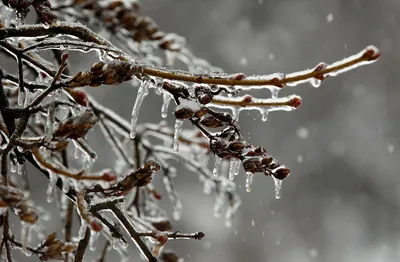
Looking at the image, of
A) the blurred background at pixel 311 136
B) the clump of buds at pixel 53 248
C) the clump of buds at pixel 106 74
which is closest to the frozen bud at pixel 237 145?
the clump of buds at pixel 106 74

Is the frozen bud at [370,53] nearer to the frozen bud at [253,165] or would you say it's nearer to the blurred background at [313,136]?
the frozen bud at [253,165]

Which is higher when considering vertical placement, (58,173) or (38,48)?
(38,48)

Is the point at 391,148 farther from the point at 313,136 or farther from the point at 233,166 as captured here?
the point at 233,166

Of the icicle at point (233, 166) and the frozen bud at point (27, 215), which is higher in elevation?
the icicle at point (233, 166)

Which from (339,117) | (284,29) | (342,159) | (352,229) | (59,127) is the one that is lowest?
(59,127)

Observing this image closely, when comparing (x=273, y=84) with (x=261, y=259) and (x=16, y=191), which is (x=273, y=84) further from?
(x=261, y=259)

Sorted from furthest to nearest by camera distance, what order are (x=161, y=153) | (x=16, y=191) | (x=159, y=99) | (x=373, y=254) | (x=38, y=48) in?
(x=373, y=254) < (x=159, y=99) < (x=161, y=153) < (x=38, y=48) < (x=16, y=191)

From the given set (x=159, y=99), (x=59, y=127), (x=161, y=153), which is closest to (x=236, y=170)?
(x=59, y=127)
